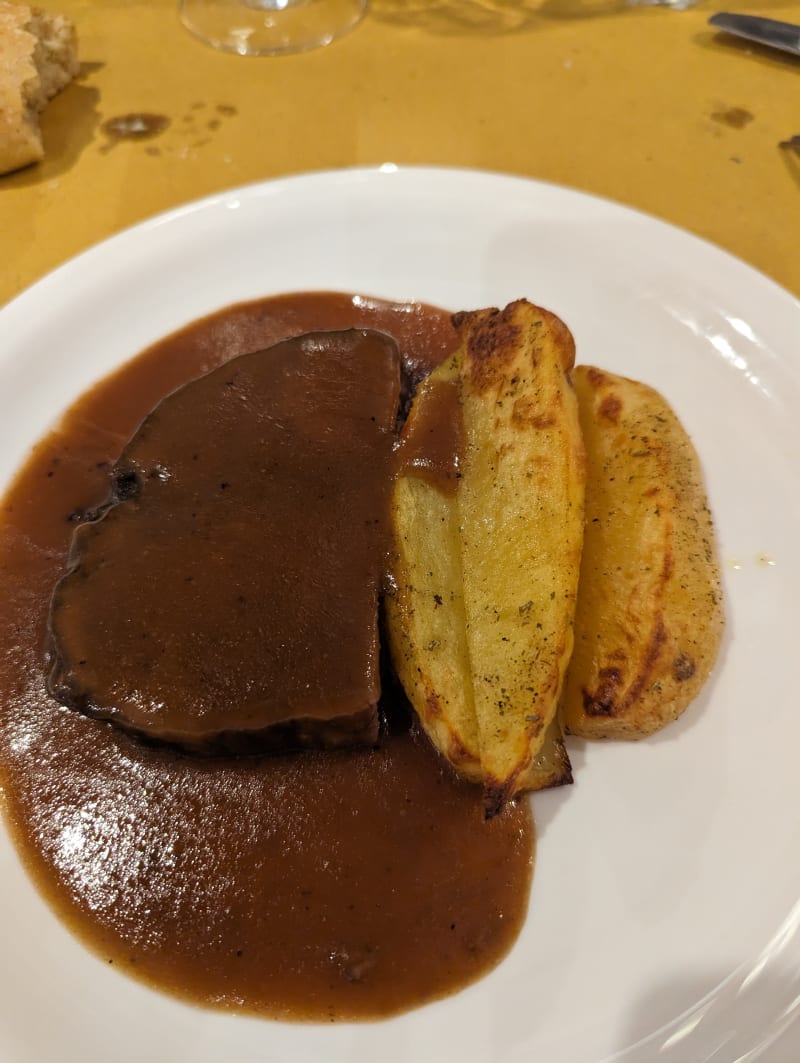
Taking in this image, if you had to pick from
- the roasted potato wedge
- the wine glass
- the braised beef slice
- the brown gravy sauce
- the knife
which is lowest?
the brown gravy sauce

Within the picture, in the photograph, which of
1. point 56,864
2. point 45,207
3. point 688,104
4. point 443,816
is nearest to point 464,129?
point 688,104

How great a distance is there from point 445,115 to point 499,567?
306 centimetres

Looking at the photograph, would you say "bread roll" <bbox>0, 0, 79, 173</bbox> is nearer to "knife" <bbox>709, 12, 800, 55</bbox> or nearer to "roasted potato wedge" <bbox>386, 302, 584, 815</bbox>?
"roasted potato wedge" <bbox>386, 302, 584, 815</bbox>

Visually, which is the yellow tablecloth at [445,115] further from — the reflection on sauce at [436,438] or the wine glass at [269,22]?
the reflection on sauce at [436,438]

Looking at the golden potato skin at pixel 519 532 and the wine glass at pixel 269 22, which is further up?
the wine glass at pixel 269 22

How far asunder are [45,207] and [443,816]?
3.41 meters

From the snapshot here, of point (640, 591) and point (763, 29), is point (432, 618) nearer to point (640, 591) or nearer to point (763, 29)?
point (640, 591)

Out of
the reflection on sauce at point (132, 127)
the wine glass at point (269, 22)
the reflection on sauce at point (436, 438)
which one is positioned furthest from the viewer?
the wine glass at point (269, 22)

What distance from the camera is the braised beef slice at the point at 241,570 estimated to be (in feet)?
6.69

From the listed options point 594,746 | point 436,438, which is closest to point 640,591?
point 594,746

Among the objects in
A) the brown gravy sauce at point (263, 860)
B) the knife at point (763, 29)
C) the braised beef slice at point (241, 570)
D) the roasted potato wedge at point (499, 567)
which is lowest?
the brown gravy sauce at point (263, 860)

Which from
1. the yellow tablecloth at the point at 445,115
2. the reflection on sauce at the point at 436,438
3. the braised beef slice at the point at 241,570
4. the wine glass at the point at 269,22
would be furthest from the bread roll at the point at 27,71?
the reflection on sauce at the point at 436,438

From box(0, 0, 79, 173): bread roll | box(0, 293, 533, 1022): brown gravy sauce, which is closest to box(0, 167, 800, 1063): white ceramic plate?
box(0, 293, 533, 1022): brown gravy sauce

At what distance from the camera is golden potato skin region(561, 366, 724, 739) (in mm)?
1870
